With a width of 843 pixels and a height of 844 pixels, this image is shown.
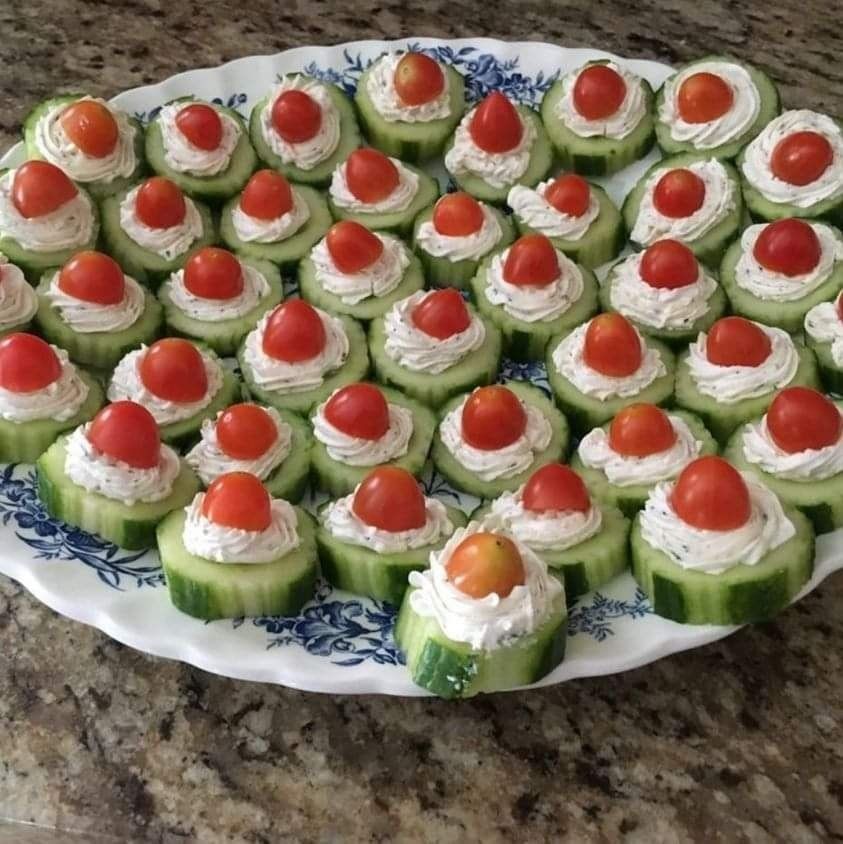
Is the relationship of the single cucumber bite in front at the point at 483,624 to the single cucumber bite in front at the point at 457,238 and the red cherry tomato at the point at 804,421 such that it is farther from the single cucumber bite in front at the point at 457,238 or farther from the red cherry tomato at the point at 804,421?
the single cucumber bite in front at the point at 457,238

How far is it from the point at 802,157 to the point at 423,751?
179 centimetres

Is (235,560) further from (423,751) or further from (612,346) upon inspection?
(612,346)

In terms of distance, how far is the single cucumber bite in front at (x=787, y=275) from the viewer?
302 cm

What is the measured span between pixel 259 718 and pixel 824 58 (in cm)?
298

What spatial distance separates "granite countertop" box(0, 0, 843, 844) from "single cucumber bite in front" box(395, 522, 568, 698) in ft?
0.73

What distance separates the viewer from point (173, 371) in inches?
107

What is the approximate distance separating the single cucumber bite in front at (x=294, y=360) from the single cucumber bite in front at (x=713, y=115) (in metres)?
1.17

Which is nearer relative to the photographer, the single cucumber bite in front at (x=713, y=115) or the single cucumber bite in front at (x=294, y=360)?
the single cucumber bite in front at (x=294, y=360)

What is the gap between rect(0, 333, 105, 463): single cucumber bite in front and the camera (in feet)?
8.69

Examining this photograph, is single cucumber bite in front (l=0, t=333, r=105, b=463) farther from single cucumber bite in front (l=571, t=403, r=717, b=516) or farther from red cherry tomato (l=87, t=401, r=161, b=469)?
single cucumber bite in front (l=571, t=403, r=717, b=516)

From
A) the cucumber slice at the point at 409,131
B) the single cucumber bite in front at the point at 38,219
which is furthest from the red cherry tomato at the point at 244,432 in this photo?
the cucumber slice at the point at 409,131

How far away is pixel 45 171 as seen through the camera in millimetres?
3053

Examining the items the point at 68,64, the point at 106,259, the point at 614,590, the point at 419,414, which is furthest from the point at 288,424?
the point at 68,64

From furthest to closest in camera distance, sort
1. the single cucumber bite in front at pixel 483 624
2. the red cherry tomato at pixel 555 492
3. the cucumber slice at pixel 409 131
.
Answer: the cucumber slice at pixel 409 131, the red cherry tomato at pixel 555 492, the single cucumber bite in front at pixel 483 624
